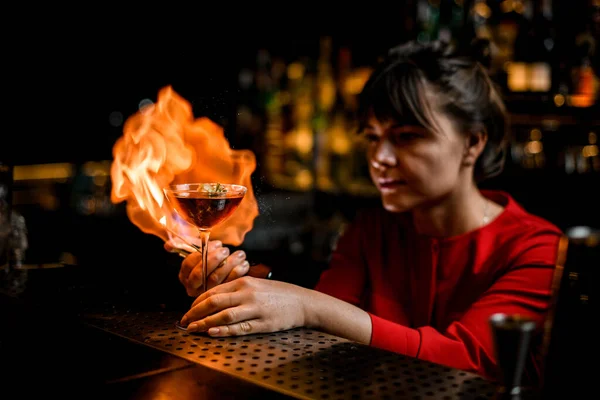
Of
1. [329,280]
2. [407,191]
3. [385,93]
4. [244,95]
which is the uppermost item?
[244,95]

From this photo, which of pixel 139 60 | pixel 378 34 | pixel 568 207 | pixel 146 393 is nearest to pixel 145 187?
pixel 146 393

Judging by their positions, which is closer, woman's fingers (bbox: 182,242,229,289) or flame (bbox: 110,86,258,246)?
woman's fingers (bbox: 182,242,229,289)

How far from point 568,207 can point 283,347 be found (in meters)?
3.04

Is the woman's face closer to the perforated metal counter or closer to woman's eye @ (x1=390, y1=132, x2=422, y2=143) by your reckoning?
woman's eye @ (x1=390, y1=132, x2=422, y2=143)

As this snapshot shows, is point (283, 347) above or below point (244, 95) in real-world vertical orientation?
below

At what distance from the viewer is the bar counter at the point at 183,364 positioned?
122cm

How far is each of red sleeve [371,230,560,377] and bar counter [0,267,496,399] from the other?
12.0 inches

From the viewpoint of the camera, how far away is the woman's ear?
2.41 m

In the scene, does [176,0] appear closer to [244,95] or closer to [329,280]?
[244,95]

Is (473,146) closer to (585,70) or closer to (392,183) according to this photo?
(392,183)

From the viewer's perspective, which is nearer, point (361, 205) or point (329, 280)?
point (329, 280)

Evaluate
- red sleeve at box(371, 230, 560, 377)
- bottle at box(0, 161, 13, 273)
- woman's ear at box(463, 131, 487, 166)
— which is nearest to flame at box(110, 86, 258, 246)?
bottle at box(0, 161, 13, 273)

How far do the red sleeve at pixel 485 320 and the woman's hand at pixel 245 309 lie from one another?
0.30m

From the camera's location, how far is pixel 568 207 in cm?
400
